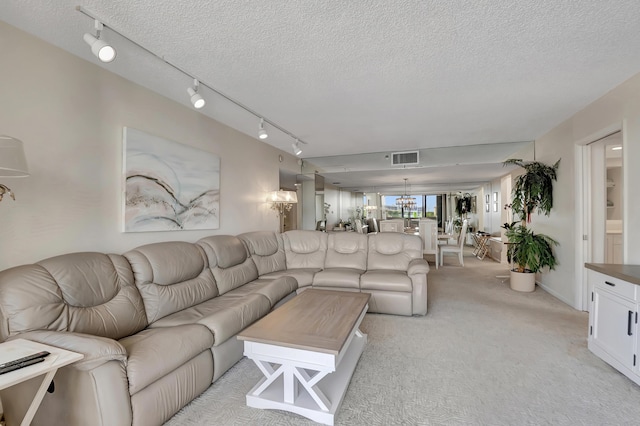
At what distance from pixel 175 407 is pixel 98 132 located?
A: 225 centimetres

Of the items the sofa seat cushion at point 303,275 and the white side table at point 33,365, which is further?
the sofa seat cushion at point 303,275

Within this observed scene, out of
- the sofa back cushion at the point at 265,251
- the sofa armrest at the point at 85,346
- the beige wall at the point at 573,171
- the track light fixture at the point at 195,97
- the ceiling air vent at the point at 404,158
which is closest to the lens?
the sofa armrest at the point at 85,346

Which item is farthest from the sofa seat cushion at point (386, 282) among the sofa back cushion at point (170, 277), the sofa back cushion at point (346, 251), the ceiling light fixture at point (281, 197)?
the ceiling light fixture at point (281, 197)

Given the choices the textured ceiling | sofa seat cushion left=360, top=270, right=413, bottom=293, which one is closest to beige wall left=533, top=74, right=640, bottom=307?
the textured ceiling

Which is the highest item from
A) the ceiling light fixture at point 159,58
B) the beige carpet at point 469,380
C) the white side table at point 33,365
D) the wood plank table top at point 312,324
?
the ceiling light fixture at point 159,58

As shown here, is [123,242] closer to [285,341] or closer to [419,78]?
[285,341]

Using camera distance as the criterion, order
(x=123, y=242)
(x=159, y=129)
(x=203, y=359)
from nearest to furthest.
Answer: (x=203, y=359)
(x=123, y=242)
(x=159, y=129)

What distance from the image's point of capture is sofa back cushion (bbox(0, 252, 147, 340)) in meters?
1.53

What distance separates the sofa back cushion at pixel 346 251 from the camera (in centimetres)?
425

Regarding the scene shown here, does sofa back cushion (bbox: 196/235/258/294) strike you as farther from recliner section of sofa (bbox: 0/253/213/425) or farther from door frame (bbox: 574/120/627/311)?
door frame (bbox: 574/120/627/311)

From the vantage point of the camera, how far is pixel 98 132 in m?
2.36

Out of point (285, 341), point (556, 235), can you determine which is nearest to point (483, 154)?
point (556, 235)

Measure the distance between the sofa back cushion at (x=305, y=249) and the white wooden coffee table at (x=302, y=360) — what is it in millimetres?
2170

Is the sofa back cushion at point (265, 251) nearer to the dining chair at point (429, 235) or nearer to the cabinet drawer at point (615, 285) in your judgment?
the cabinet drawer at point (615, 285)
